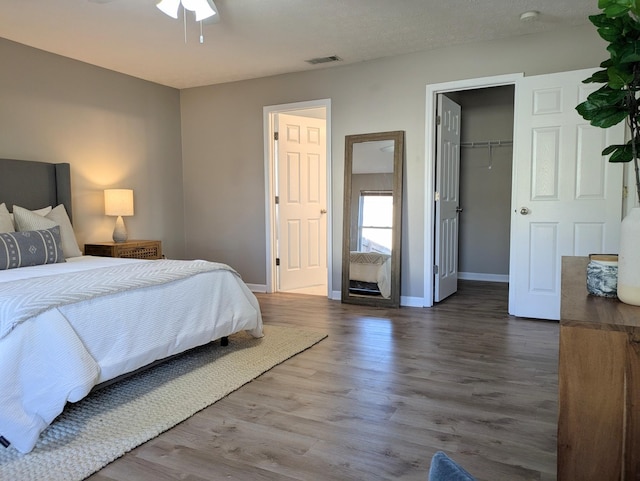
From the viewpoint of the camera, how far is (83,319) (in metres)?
2.21

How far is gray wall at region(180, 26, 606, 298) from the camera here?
4.06m

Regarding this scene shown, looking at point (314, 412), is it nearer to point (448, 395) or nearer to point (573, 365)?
point (448, 395)

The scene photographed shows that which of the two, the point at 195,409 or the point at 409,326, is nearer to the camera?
the point at 195,409

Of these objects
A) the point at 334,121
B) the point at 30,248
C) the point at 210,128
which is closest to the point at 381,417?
the point at 30,248

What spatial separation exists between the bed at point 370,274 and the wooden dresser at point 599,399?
360 centimetres

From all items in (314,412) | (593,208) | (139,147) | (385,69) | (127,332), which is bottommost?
(314,412)

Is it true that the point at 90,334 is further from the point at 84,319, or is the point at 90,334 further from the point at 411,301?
the point at 411,301

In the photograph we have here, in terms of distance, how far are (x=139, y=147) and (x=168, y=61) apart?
3.69 ft

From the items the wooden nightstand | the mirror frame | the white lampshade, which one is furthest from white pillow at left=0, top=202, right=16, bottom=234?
the mirror frame

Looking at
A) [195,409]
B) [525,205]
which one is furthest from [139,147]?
[525,205]

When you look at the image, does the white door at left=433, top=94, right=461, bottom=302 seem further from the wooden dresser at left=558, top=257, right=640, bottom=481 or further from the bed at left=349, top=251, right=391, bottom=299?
the wooden dresser at left=558, top=257, right=640, bottom=481

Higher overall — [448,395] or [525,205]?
[525,205]

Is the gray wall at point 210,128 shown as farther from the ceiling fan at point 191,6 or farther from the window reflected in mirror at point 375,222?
the ceiling fan at point 191,6

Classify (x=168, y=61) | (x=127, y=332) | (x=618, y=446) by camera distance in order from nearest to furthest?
(x=618, y=446), (x=127, y=332), (x=168, y=61)
